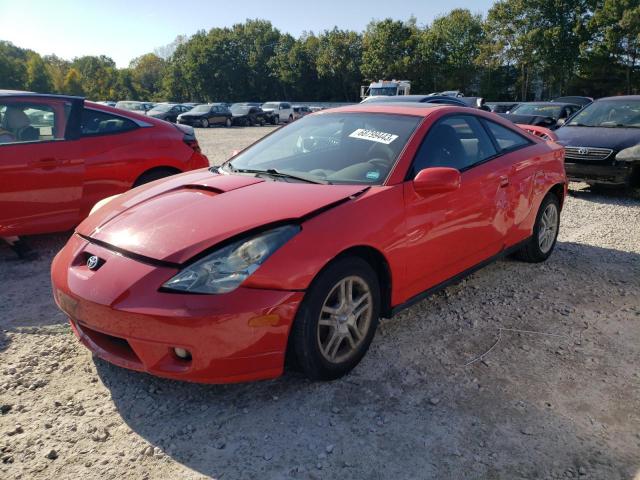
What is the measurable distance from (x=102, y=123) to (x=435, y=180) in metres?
3.86

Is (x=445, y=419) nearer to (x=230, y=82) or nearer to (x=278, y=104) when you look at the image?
(x=278, y=104)

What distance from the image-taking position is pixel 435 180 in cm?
305

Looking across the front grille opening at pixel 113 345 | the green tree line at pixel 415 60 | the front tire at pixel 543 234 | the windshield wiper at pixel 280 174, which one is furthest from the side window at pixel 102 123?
the green tree line at pixel 415 60

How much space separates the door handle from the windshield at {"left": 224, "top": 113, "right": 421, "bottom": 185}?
2096mm

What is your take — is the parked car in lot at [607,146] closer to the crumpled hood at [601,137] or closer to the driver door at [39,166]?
the crumpled hood at [601,137]

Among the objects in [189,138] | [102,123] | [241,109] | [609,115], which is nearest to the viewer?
[102,123]

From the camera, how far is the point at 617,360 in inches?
122

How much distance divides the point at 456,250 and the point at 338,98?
65.0m

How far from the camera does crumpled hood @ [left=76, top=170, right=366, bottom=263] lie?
2.52 m

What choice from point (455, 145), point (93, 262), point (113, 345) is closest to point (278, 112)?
point (455, 145)

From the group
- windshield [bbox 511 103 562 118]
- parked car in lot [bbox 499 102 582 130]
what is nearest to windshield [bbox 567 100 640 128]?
parked car in lot [bbox 499 102 582 130]

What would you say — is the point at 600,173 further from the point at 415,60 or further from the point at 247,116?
the point at 415,60

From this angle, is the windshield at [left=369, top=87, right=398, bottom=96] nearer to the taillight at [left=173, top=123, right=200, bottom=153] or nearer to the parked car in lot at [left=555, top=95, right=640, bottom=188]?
the parked car in lot at [left=555, top=95, right=640, bottom=188]

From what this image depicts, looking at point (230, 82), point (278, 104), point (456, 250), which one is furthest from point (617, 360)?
point (230, 82)
